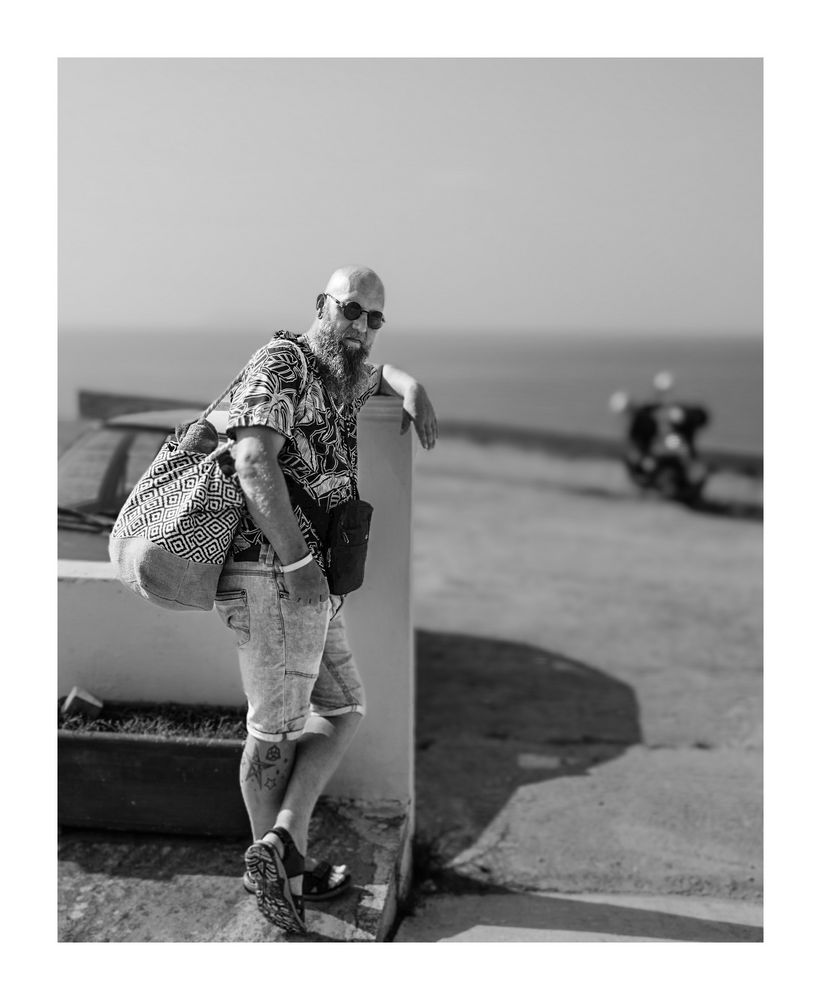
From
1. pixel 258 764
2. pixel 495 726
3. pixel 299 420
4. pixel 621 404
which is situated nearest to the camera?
pixel 299 420

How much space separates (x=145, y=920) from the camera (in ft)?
9.86

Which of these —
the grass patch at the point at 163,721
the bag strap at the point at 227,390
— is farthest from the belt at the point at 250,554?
the grass patch at the point at 163,721

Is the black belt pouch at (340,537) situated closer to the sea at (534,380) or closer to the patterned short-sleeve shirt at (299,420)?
the patterned short-sleeve shirt at (299,420)

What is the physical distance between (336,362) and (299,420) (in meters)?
0.22

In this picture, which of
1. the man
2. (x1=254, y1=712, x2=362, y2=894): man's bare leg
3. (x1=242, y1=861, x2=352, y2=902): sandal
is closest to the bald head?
the man

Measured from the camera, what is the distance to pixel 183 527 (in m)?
2.49

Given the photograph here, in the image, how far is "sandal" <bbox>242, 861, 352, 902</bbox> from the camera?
10.0 feet

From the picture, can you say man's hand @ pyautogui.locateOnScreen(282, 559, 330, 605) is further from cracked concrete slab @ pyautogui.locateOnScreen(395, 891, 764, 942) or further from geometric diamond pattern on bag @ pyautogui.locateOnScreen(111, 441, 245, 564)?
cracked concrete slab @ pyautogui.locateOnScreen(395, 891, 764, 942)

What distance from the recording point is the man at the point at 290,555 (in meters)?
2.43

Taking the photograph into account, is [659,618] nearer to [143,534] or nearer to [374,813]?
[374,813]

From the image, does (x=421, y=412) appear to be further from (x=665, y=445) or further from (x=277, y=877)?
(x=665, y=445)

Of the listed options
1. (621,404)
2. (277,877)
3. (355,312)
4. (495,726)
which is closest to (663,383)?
(621,404)

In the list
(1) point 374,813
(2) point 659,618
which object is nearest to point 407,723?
(1) point 374,813
